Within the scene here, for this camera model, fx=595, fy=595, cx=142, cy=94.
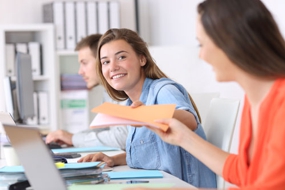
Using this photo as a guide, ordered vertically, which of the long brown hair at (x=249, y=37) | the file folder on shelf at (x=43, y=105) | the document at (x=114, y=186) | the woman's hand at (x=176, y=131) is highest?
the long brown hair at (x=249, y=37)

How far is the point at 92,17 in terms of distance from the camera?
4.96m

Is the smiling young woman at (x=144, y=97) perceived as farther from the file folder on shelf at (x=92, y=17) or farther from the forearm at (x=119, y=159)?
the file folder on shelf at (x=92, y=17)

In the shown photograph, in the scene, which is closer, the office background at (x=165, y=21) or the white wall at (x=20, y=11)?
the office background at (x=165, y=21)

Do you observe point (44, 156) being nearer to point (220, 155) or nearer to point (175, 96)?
point (220, 155)

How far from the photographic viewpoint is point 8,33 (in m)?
5.04

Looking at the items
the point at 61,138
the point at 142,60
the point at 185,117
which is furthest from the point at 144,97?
the point at 61,138

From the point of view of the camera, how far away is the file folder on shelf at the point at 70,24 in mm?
4906

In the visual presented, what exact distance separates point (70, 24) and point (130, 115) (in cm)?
339

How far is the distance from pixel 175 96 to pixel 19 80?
1.47 meters

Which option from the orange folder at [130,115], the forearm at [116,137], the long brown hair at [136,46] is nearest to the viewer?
the orange folder at [130,115]

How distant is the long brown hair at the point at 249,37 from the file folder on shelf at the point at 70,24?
11.9 ft

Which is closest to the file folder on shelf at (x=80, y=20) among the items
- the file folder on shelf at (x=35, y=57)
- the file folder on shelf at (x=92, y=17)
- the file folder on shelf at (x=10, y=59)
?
the file folder on shelf at (x=92, y=17)

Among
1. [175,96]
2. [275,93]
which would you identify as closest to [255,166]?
[275,93]

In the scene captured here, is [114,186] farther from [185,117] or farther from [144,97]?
[144,97]
